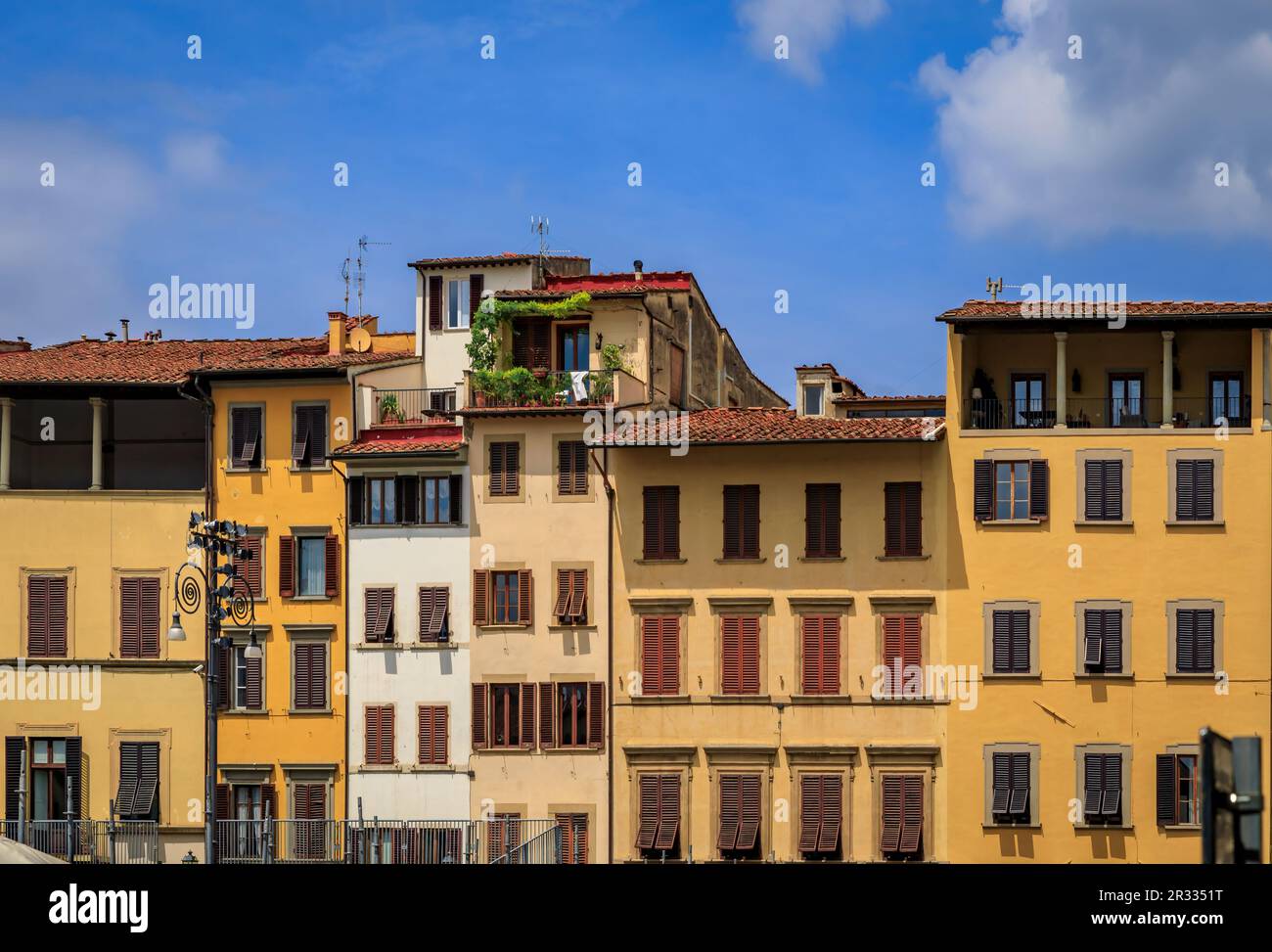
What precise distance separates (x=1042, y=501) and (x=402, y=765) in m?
15.2

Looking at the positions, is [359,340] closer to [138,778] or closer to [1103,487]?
[138,778]

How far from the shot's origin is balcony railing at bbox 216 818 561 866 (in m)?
47.3

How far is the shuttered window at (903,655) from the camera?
1939 inches

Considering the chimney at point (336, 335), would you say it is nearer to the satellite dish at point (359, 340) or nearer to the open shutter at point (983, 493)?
the satellite dish at point (359, 340)

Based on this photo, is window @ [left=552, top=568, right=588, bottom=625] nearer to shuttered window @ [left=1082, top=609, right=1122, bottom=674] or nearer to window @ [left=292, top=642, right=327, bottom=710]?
window @ [left=292, top=642, right=327, bottom=710]

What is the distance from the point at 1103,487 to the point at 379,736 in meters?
16.8

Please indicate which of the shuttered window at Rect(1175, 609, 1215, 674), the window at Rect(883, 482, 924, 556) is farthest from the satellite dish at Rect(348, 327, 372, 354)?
the shuttered window at Rect(1175, 609, 1215, 674)

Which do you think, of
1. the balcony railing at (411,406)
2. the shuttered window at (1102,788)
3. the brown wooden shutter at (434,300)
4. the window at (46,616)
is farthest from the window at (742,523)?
the window at (46,616)

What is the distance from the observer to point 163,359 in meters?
56.6

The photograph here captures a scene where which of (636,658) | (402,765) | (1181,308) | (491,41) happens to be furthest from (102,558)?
(1181,308)

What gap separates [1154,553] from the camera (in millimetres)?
48750

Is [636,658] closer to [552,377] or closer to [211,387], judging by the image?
[552,377]
